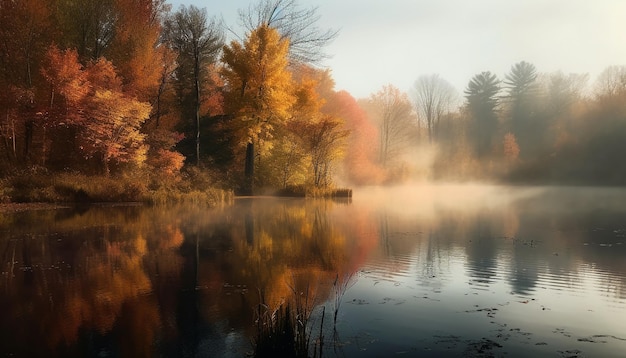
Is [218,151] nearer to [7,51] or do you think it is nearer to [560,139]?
[7,51]

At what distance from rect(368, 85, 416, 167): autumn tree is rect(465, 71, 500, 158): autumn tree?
9.51m

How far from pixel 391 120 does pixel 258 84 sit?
3767 cm

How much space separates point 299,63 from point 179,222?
77.4ft

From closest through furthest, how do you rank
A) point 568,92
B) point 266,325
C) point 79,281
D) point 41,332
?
point 266,325, point 41,332, point 79,281, point 568,92

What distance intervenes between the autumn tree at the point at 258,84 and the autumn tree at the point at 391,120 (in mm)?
33167

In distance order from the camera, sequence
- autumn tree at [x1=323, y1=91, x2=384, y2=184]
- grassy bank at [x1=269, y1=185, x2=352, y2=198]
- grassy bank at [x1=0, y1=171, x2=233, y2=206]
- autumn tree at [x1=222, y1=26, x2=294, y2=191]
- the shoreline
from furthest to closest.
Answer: autumn tree at [x1=323, y1=91, x2=384, y2=184] → grassy bank at [x1=269, y1=185, x2=352, y2=198] → autumn tree at [x1=222, y1=26, x2=294, y2=191] → grassy bank at [x1=0, y1=171, x2=233, y2=206] → the shoreline

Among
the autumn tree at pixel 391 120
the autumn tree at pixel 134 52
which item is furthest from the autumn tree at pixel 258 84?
the autumn tree at pixel 391 120

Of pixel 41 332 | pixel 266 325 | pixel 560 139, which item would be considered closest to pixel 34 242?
pixel 41 332

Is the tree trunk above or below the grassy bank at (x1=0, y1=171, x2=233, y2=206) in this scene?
above

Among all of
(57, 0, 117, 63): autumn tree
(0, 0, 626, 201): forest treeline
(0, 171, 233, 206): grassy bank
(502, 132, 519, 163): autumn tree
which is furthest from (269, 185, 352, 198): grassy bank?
(502, 132, 519, 163): autumn tree

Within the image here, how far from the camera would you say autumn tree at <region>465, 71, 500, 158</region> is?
229 feet

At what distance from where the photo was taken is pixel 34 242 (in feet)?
45.1

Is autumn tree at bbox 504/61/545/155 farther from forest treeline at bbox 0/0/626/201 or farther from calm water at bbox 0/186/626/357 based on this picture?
calm water at bbox 0/186/626/357

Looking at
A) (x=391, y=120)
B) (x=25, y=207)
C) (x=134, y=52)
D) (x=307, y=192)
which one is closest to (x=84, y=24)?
(x=134, y=52)
